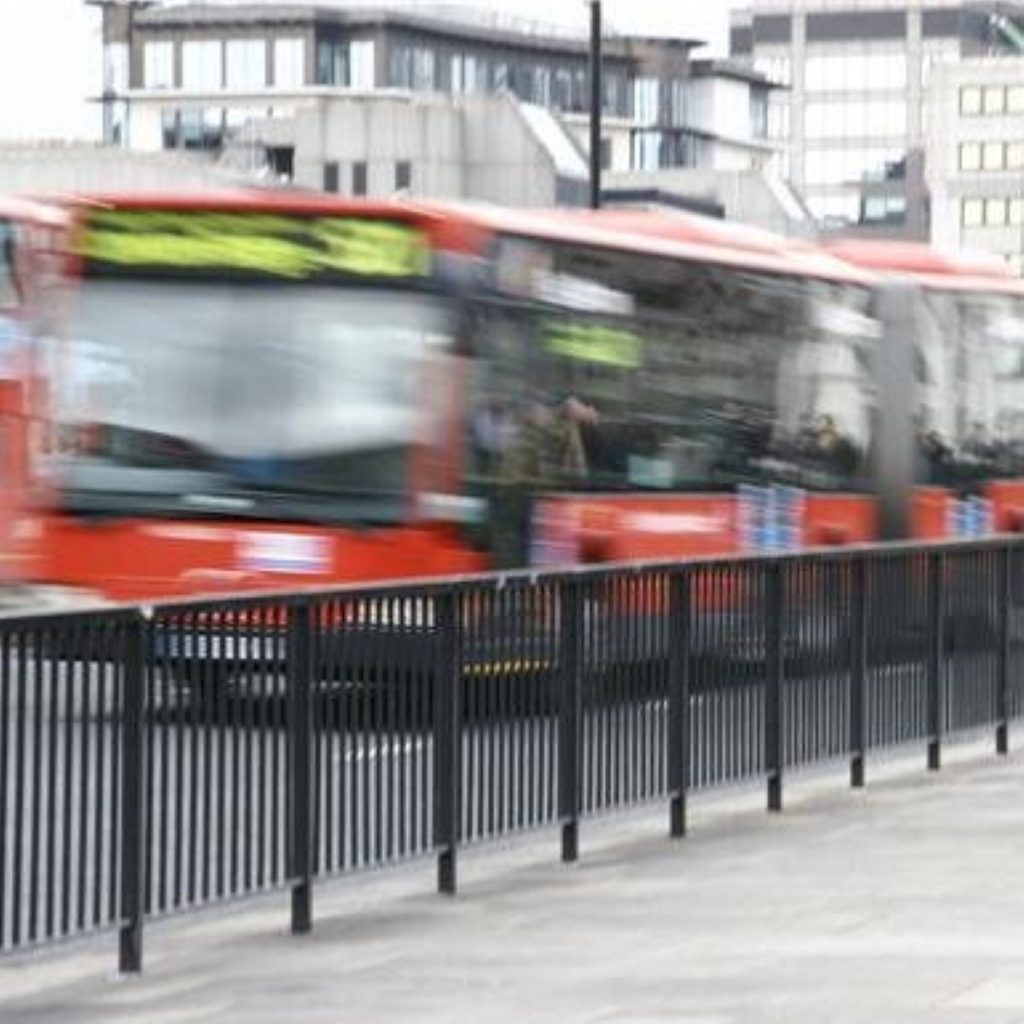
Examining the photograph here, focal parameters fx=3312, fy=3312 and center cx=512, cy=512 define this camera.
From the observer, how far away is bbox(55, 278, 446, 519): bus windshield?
2045cm

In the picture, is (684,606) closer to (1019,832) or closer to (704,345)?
(1019,832)

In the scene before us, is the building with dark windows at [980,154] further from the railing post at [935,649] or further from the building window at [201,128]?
the railing post at [935,649]

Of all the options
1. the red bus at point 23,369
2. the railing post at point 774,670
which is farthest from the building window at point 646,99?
the railing post at point 774,670

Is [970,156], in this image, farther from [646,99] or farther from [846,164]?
[846,164]

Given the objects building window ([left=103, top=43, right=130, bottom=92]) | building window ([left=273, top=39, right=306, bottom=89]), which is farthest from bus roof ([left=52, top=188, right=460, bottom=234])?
building window ([left=103, top=43, right=130, bottom=92])

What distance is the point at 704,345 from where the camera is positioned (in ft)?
81.4

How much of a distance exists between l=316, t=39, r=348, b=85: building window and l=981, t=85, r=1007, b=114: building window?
3611 cm

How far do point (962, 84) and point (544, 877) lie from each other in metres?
151

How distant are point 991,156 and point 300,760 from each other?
500 ft

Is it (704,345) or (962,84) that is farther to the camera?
(962,84)

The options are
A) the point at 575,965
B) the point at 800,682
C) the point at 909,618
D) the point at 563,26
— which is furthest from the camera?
the point at 563,26

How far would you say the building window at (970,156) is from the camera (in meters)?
161

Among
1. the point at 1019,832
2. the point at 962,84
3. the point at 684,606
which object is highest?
the point at 962,84

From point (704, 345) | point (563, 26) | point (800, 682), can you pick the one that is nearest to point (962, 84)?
point (563, 26)
